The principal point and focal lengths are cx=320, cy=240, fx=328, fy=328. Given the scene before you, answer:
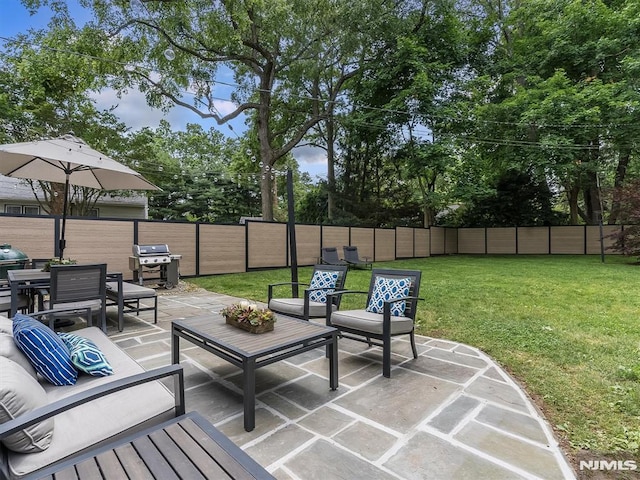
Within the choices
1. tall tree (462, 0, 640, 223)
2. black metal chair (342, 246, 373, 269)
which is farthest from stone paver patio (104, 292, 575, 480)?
tall tree (462, 0, 640, 223)

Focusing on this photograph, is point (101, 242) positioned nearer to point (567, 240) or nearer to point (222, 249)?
point (222, 249)

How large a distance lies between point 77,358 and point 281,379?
1448mm

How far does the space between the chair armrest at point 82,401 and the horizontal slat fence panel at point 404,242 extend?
541 inches

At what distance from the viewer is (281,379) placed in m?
2.72

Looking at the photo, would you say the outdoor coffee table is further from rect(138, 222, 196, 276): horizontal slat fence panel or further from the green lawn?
rect(138, 222, 196, 276): horizontal slat fence panel

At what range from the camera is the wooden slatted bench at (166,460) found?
3.46 feet

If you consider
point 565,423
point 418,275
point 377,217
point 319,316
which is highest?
point 377,217

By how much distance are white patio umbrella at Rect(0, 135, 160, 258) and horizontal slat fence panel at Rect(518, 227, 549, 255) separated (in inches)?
668

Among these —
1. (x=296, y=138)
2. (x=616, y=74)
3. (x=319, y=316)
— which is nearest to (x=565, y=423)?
(x=319, y=316)

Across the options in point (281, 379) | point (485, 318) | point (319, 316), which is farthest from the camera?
point (485, 318)

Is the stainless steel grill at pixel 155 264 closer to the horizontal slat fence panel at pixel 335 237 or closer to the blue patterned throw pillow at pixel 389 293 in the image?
the blue patterned throw pillow at pixel 389 293

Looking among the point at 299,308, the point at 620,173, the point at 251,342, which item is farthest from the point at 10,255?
the point at 620,173

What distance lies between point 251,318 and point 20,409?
1.44 m

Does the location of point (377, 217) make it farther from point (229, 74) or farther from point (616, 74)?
point (616, 74)
